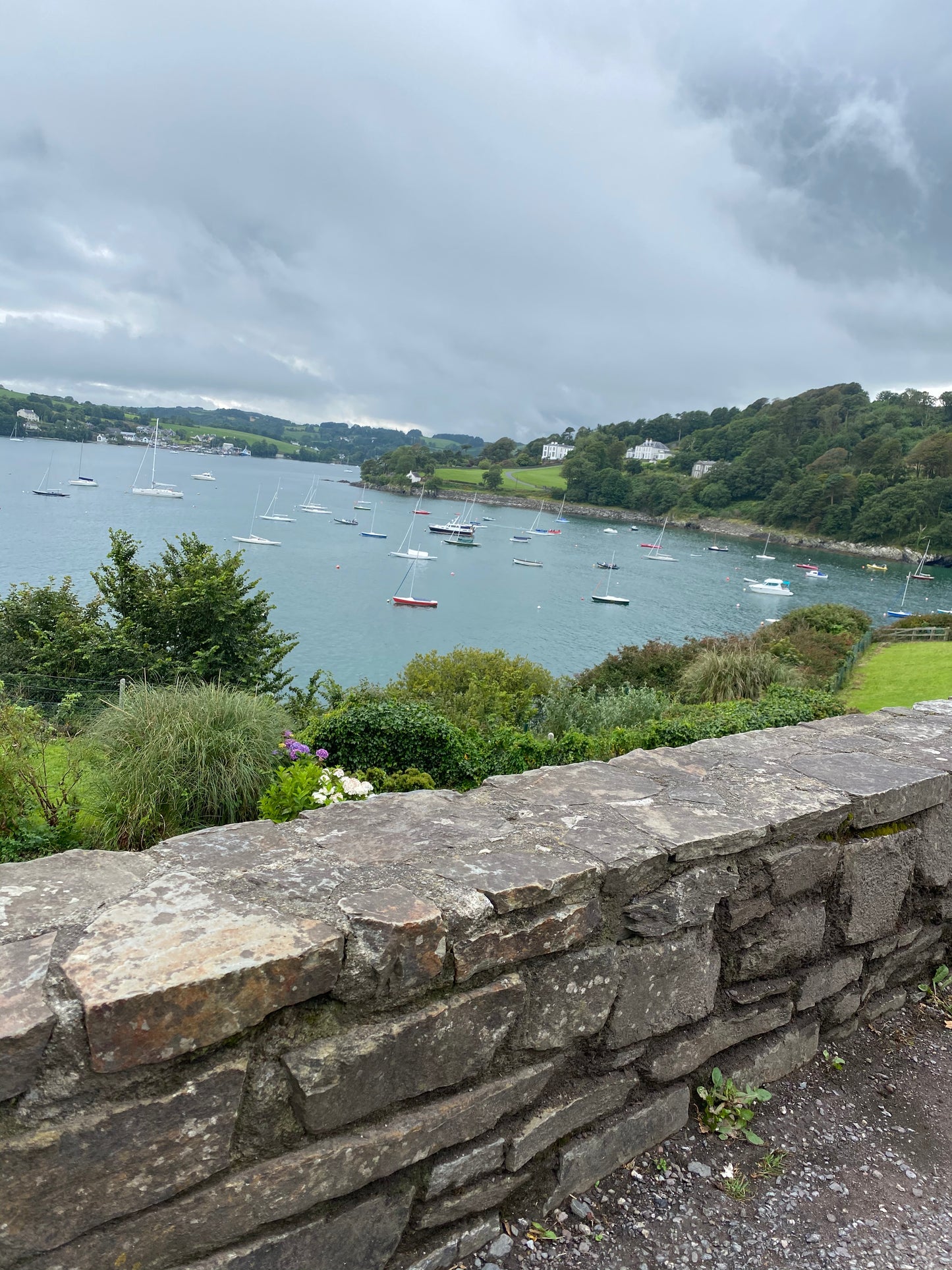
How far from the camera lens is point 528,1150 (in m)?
2.38

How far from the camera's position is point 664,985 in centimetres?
265

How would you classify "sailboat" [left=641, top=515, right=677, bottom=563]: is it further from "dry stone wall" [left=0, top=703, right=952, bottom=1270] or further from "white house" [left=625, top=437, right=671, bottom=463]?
"dry stone wall" [left=0, top=703, right=952, bottom=1270]

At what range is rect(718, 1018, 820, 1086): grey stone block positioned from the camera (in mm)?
2982

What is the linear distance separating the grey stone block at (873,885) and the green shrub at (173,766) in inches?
150

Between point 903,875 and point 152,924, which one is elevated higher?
point 152,924

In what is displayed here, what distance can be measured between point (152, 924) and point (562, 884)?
3.90 feet

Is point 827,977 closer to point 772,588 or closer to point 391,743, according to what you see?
point 391,743

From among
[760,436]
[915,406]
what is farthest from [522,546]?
[915,406]

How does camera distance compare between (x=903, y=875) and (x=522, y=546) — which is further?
(x=522, y=546)

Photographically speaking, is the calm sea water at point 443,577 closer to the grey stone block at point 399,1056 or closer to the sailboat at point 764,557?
the sailboat at point 764,557

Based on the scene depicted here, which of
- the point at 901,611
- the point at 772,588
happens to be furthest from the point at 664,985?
the point at 772,588

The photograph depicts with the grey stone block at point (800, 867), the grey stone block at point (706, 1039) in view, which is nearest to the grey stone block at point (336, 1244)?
the grey stone block at point (706, 1039)

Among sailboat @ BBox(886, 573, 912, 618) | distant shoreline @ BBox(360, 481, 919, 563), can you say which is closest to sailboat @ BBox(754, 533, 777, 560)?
distant shoreline @ BBox(360, 481, 919, 563)

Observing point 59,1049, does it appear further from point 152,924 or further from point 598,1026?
point 598,1026
